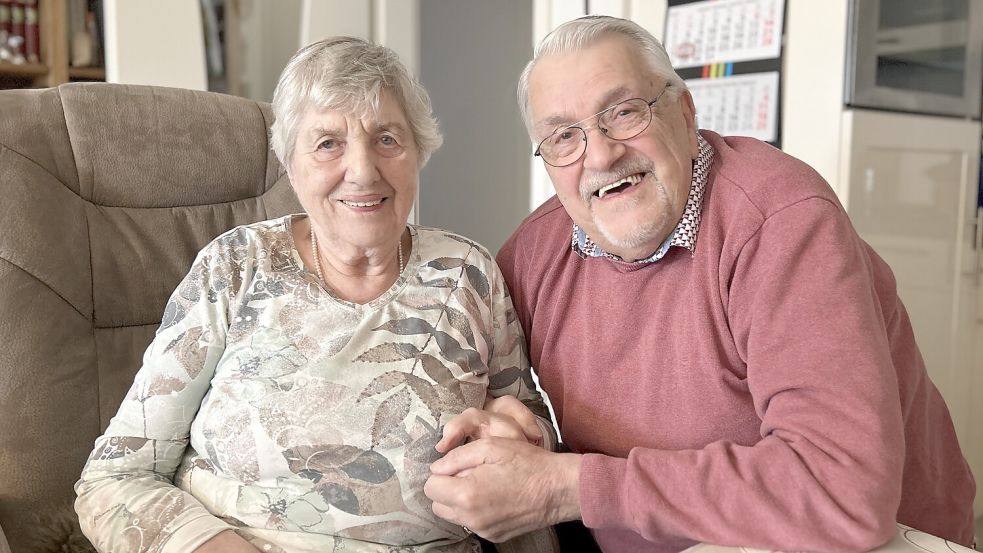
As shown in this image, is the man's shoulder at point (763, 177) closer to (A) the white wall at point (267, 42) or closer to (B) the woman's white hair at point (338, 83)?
(B) the woman's white hair at point (338, 83)

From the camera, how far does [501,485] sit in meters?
1.11

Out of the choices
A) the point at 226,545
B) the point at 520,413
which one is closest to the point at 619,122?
the point at 520,413

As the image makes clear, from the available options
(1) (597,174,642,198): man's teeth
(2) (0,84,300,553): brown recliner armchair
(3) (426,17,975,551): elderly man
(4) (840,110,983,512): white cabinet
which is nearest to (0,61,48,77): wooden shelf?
(2) (0,84,300,553): brown recliner armchair

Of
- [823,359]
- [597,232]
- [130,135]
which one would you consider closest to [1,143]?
[130,135]

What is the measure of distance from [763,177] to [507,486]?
555mm

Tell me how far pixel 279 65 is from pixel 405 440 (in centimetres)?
207

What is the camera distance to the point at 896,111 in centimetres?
233

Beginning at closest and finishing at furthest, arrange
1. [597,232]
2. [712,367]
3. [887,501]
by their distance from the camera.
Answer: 1. [887,501]
2. [712,367]
3. [597,232]

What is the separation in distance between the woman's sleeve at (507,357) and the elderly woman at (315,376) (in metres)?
0.07

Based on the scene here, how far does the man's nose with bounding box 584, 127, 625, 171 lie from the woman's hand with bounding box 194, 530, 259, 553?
73cm

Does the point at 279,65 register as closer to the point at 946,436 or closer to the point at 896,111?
the point at 896,111

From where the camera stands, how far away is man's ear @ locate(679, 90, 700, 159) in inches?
49.3

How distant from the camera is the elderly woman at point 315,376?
1.17 meters

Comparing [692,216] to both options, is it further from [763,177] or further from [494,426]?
[494,426]
